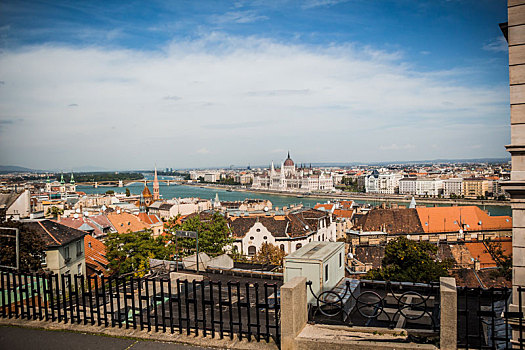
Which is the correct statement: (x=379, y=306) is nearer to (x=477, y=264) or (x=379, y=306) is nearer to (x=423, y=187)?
(x=477, y=264)

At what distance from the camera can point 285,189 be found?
200 metres

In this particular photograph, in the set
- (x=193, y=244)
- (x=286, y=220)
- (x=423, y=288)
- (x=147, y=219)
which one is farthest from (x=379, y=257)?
(x=147, y=219)

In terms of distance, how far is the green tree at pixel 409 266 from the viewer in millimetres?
24000

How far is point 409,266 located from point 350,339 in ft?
71.5

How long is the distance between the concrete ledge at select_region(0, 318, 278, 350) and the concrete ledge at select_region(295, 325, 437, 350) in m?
0.46

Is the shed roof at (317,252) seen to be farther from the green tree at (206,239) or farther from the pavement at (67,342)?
the green tree at (206,239)

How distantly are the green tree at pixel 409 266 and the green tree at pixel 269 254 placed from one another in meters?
7.73

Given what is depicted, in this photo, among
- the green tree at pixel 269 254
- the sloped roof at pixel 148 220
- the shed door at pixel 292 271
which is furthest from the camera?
the sloped roof at pixel 148 220

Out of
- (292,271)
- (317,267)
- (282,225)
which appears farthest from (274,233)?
(317,267)

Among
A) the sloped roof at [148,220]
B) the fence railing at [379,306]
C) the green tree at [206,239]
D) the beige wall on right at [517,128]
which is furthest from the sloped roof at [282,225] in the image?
the beige wall on right at [517,128]

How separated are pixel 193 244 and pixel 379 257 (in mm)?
15666

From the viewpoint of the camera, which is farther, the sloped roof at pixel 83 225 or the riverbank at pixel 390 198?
the riverbank at pixel 390 198

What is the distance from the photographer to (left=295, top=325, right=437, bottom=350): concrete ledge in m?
4.70

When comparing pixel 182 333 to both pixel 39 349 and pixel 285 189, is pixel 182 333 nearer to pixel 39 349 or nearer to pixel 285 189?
pixel 39 349
